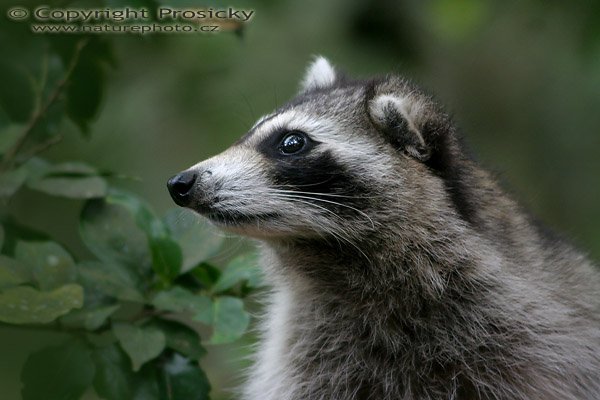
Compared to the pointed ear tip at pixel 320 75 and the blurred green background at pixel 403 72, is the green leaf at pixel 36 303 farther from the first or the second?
the blurred green background at pixel 403 72

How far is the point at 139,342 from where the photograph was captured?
5.47 m

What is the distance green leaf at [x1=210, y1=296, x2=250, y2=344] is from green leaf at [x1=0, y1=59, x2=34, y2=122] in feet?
5.37

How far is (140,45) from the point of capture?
8.77m

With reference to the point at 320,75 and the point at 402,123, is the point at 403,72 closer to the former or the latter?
the point at 320,75

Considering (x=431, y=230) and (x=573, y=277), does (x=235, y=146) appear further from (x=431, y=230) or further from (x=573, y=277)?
(x=573, y=277)

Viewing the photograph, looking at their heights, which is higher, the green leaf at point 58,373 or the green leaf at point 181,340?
the green leaf at point 181,340

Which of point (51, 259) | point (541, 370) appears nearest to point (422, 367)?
point (541, 370)

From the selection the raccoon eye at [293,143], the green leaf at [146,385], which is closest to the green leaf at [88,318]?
the green leaf at [146,385]

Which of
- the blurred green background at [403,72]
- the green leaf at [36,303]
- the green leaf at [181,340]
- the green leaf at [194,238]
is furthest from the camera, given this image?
the blurred green background at [403,72]

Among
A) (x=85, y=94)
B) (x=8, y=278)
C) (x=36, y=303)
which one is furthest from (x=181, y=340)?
(x=85, y=94)

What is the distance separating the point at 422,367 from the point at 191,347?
1.30 metres


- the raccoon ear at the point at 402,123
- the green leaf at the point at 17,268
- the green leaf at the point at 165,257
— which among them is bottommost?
the green leaf at the point at 17,268

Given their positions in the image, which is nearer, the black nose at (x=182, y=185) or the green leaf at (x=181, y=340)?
the black nose at (x=182, y=185)

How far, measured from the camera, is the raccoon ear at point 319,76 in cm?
684
